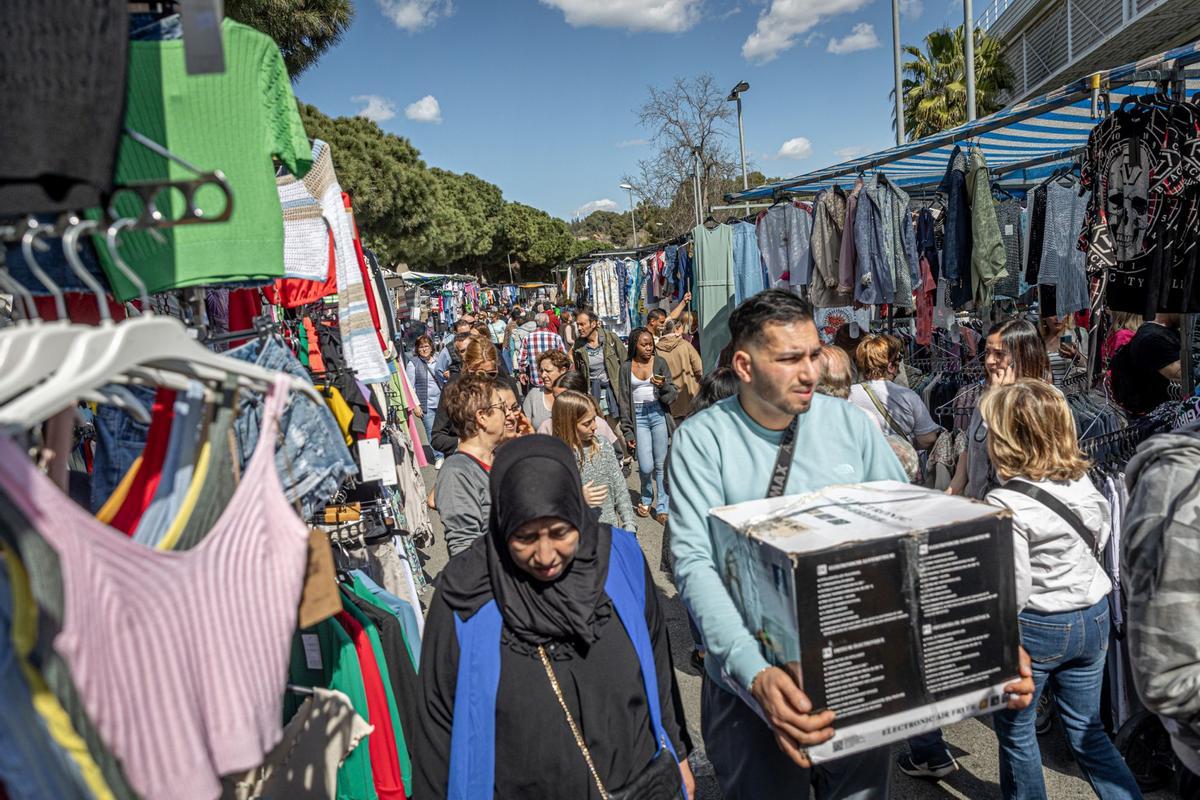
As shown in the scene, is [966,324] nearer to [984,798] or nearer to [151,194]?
[984,798]

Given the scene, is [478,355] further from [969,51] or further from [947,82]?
[947,82]

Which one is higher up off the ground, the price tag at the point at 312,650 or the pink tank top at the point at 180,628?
the pink tank top at the point at 180,628

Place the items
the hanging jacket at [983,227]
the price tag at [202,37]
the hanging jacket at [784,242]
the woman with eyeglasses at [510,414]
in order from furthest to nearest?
the hanging jacket at [784,242] → the hanging jacket at [983,227] → the woman with eyeglasses at [510,414] → the price tag at [202,37]

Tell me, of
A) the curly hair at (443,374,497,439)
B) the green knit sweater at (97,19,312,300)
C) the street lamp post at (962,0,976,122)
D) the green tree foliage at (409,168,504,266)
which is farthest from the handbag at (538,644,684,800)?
the green tree foliage at (409,168,504,266)

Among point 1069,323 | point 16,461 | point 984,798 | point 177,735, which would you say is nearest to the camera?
point 16,461

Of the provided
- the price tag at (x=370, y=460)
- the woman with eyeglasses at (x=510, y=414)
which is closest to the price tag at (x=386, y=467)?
the price tag at (x=370, y=460)

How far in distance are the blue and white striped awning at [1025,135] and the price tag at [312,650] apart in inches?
162

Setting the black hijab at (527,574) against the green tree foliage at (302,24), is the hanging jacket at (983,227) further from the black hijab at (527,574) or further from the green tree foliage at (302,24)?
the green tree foliage at (302,24)

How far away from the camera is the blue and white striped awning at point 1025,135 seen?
3.46 m

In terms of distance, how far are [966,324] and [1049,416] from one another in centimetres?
594

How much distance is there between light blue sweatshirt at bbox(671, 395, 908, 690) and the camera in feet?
6.99

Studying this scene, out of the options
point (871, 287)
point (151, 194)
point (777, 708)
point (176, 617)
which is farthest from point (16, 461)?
point (871, 287)

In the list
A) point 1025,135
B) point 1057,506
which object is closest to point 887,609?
point 1057,506

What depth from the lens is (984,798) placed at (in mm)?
3156
